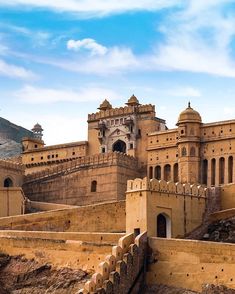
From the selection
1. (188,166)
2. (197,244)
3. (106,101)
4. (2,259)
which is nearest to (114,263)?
(197,244)

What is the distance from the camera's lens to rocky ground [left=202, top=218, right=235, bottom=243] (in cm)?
4856

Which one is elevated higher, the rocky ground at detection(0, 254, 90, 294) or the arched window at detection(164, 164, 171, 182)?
the arched window at detection(164, 164, 171, 182)

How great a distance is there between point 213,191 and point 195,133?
40.2 ft

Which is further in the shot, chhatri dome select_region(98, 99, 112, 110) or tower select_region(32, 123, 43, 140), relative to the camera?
tower select_region(32, 123, 43, 140)

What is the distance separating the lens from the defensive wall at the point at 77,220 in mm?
52234

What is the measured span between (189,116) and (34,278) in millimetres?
19371

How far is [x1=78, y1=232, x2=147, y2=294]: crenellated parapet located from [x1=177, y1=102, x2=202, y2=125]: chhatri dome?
18.3 metres

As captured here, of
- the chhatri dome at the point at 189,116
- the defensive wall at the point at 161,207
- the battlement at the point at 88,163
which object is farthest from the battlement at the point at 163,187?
the battlement at the point at 88,163

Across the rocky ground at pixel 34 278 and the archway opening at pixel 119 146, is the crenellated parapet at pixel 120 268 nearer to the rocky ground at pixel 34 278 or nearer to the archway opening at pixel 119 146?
the rocky ground at pixel 34 278

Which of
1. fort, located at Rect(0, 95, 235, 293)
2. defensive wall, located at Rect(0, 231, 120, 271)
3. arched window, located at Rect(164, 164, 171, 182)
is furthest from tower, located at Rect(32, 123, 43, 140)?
defensive wall, located at Rect(0, 231, 120, 271)

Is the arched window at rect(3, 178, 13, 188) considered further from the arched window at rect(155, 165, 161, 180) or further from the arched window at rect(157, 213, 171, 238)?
the arched window at rect(157, 213, 171, 238)

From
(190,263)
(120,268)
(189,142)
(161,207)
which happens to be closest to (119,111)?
(189,142)

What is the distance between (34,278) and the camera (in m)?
48.1

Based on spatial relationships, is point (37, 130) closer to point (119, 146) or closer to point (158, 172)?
point (119, 146)
